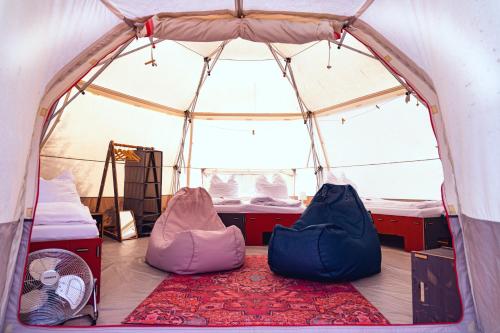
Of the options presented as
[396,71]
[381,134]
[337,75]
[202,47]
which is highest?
[202,47]

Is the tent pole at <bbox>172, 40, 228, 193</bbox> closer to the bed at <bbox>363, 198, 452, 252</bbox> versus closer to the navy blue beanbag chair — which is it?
the navy blue beanbag chair

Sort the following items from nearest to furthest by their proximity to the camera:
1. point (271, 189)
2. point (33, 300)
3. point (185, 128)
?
point (33, 300) < point (271, 189) < point (185, 128)

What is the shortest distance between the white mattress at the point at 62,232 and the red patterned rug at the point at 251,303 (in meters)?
0.61

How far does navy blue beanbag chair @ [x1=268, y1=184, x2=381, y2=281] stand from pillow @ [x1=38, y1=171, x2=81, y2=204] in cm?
187

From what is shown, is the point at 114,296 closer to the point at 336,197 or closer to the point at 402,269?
the point at 336,197

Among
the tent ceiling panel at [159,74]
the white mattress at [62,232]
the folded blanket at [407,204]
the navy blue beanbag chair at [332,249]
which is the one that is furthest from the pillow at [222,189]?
the white mattress at [62,232]

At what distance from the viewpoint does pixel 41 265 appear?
1.72 metres

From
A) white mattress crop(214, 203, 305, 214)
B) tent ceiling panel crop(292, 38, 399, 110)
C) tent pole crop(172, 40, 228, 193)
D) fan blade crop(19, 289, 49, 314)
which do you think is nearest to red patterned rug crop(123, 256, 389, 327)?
fan blade crop(19, 289, 49, 314)

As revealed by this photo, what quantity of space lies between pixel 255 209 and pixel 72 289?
3101 mm

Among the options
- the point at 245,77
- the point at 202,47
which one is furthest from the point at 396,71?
the point at 245,77

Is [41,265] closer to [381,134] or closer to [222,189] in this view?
[222,189]

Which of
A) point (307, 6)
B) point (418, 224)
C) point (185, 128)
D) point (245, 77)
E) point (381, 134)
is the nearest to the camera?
point (307, 6)

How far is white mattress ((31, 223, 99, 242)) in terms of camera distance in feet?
6.79

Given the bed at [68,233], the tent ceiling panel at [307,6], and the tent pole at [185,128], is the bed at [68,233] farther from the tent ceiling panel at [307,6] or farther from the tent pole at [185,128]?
the tent pole at [185,128]
